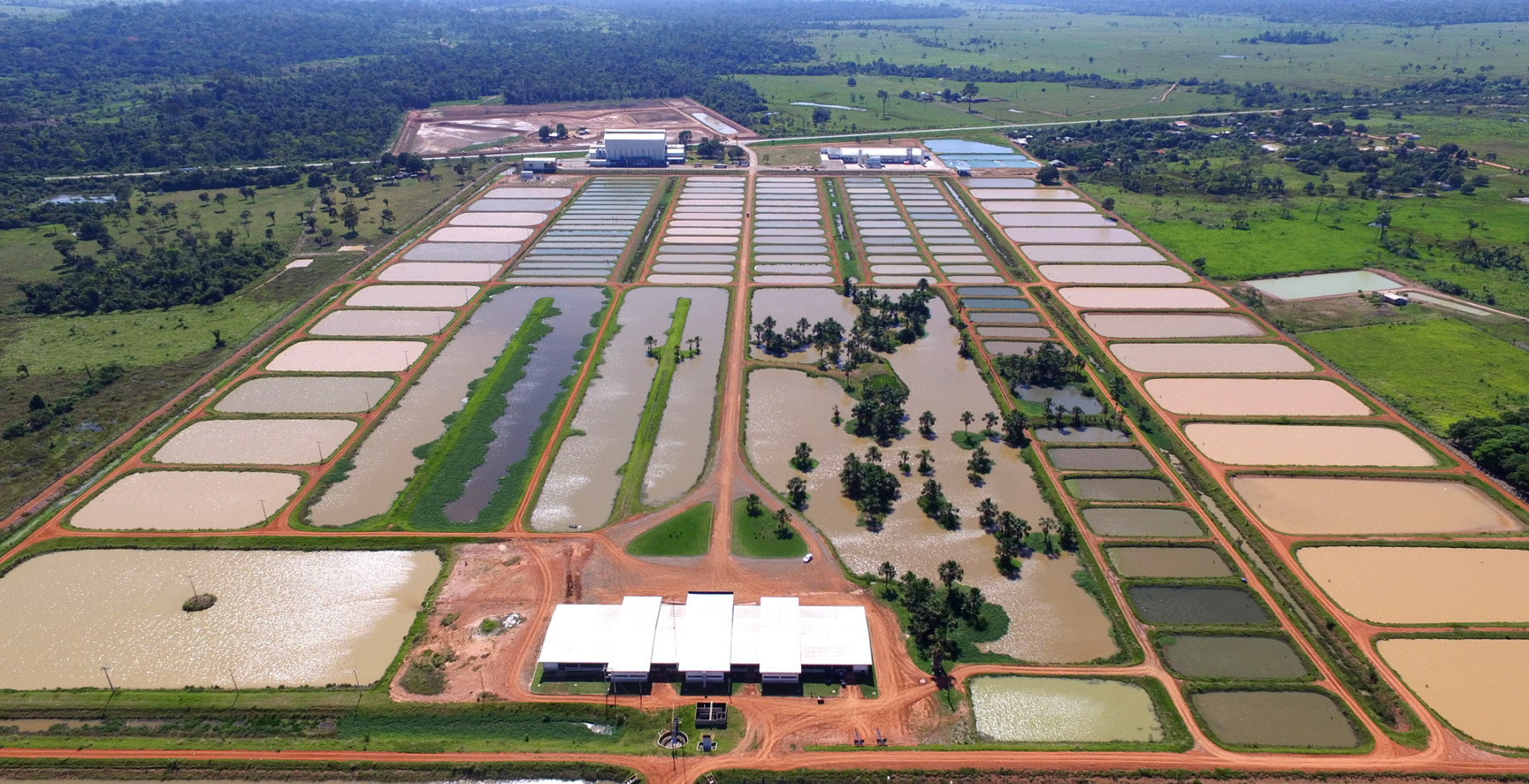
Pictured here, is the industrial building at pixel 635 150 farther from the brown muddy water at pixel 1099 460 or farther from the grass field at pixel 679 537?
the brown muddy water at pixel 1099 460

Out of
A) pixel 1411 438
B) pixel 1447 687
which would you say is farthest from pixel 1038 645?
pixel 1411 438

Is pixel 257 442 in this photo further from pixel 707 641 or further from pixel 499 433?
pixel 707 641

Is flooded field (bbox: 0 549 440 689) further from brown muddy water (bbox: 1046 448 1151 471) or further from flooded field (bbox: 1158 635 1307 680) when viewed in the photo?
brown muddy water (bbox: 1046 448 1151 471)

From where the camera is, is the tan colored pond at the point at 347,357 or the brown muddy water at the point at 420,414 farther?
the tan colored pond at the point at 347,357

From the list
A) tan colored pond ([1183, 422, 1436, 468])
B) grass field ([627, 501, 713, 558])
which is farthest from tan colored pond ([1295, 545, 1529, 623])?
grass field ([627, 501, 713, 558])

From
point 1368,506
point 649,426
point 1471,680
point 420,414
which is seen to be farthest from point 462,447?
point 1368,506

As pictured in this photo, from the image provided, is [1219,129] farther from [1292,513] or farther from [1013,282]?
[1292,513]

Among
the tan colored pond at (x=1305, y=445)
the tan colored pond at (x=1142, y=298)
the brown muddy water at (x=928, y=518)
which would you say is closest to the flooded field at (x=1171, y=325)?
the tan colored pond at (x=1142, y=298)
